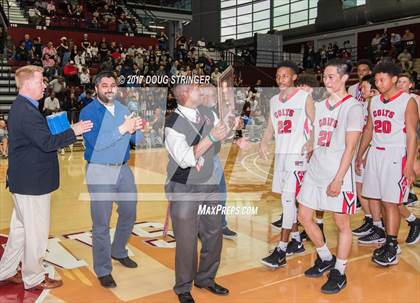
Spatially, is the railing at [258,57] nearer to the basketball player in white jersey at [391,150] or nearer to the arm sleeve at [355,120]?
the basketball player in white jersey at [391,150]

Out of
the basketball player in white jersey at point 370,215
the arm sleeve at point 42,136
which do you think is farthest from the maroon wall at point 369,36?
the arm sleeve at point 42,136

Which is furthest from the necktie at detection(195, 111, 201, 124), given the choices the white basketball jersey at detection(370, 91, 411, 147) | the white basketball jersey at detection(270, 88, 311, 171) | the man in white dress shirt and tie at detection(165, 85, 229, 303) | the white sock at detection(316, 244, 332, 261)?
the white basketball jersey at detection(370, 91, 411, 147)

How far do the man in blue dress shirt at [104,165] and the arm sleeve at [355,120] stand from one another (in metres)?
1.77

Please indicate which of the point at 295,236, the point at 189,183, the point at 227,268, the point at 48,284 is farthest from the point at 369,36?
the point at 48,284

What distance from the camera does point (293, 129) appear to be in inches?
181

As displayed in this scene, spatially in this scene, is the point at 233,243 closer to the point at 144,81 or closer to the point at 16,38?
the point at 144,81

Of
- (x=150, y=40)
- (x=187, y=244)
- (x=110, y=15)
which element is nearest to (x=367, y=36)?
(x=150, y=40)

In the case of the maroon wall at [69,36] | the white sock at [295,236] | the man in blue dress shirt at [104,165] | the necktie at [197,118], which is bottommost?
the white sock at [295,236]

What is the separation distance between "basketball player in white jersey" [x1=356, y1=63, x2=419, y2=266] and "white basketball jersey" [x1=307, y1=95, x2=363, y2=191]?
0.76 m

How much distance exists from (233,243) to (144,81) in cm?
1140

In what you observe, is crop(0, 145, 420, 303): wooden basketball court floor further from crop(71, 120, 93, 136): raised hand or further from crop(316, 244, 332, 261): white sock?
crop(71, 120, 93, 136): raised hand

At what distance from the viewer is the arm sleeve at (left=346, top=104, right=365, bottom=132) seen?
12.4 feet

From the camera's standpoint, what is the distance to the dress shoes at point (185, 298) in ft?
11.8

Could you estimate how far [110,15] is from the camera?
21859 mm
